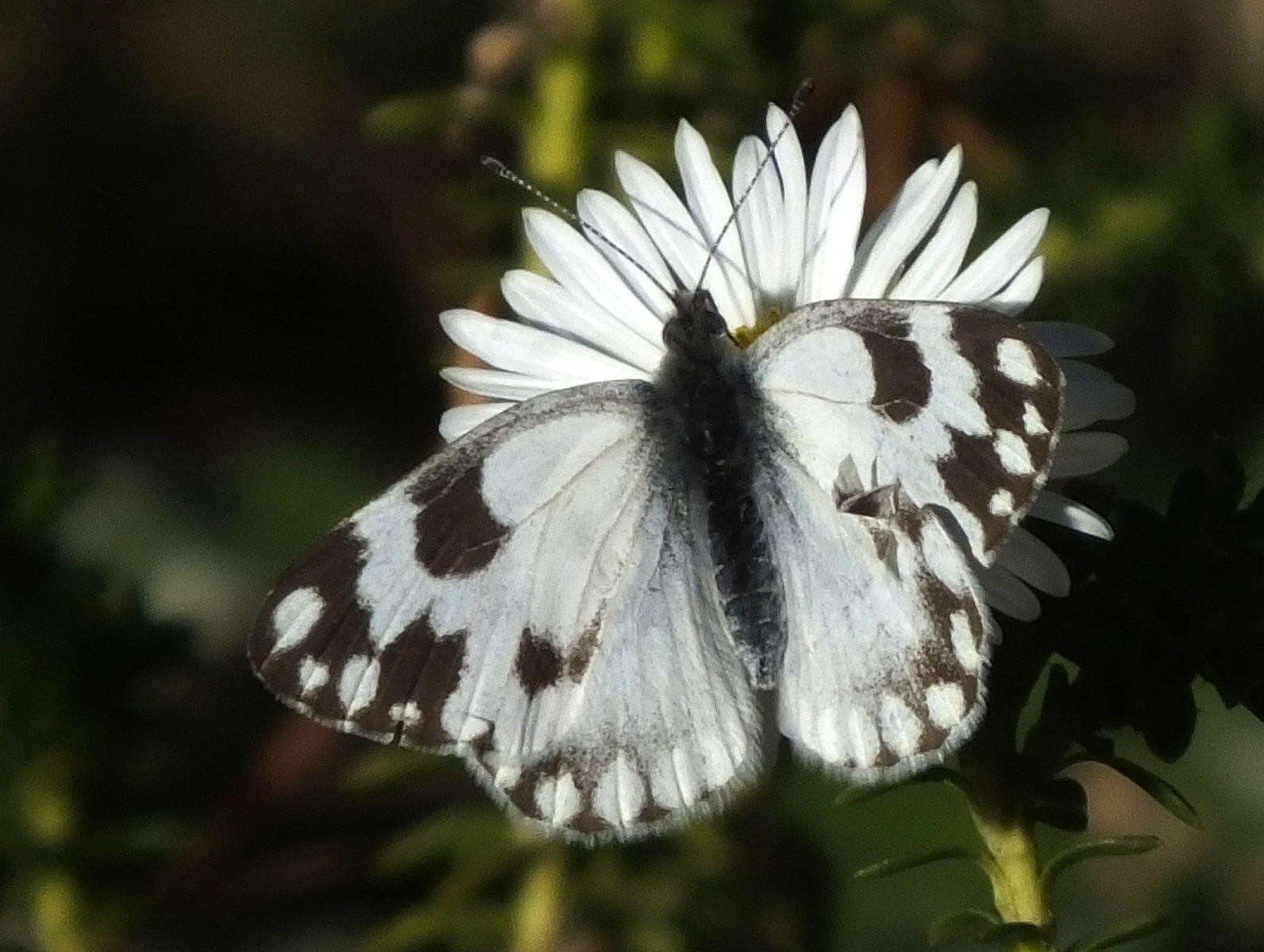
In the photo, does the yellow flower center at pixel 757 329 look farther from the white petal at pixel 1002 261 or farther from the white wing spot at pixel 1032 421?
the white wing spot at pixel 1032 421

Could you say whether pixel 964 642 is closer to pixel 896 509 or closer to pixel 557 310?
pixel 896 509

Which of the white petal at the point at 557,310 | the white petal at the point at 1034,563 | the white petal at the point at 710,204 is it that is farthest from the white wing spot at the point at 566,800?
the white petal at the point at 710,204

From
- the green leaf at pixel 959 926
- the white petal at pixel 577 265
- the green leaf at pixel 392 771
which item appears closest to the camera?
the green leaf at pixel 959 926

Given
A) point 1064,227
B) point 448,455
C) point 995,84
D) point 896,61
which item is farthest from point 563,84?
point 995,84

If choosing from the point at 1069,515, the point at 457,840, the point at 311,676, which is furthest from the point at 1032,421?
the point at 457,840

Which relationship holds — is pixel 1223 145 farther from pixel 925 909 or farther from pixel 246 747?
pixel 246 747
